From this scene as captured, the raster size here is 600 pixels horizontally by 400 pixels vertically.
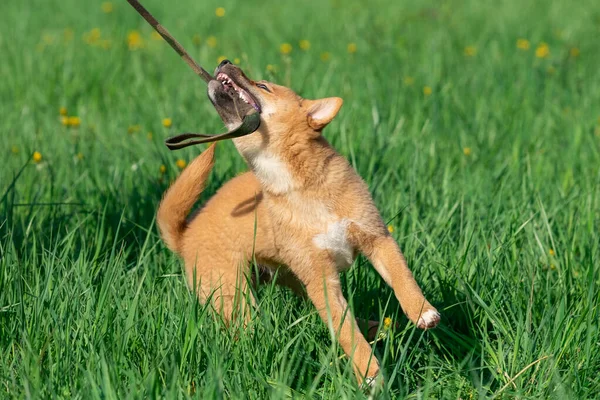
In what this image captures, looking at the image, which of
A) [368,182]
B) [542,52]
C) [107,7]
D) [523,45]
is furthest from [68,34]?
[368,182]

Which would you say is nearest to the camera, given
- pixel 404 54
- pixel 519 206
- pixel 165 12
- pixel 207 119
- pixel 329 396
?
pixel 329 396

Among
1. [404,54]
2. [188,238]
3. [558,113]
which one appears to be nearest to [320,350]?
[188,238]

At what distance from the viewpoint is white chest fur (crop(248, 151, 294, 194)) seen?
3.01 m

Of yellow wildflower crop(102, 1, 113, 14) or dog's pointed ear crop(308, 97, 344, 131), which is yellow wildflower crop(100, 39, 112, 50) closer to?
yellow wildflower crop(102, 1, 113, 14)

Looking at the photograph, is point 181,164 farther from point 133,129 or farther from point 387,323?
point 387,323

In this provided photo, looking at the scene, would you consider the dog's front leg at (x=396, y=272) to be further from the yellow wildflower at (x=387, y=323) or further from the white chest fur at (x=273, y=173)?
the white chest fur at (x=273, y=173)

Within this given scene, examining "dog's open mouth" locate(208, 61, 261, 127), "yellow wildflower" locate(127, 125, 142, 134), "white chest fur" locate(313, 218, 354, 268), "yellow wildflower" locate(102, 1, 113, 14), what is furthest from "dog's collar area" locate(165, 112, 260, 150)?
"yellow wildflower" locate(102, 1, 113, 14)

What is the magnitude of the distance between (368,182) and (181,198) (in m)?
1.19

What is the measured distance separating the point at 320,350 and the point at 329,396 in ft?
0.63

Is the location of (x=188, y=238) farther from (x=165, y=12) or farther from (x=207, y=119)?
(x=165, y=12)

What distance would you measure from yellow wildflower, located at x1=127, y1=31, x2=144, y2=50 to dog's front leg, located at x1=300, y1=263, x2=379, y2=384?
4.50 meters

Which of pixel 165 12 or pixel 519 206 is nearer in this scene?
pixel 519 206

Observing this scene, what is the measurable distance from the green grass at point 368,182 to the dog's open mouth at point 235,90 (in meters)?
0.67

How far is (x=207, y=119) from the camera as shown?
17.5ft
